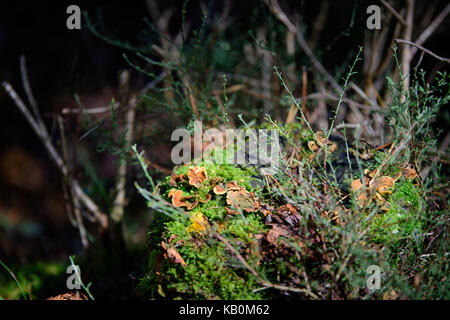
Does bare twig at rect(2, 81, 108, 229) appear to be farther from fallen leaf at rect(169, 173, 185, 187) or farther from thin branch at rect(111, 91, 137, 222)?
fallen leaf at rect(169, 173, 185, 187)

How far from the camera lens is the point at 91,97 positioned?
489cm

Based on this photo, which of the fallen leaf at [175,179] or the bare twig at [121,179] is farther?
the bare twig at [121,179]

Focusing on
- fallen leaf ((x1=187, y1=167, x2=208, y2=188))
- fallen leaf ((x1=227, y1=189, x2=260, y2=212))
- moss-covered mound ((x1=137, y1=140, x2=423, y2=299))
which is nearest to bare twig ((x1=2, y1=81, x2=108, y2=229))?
moss-covered mound ((x1=137, y1=140, x2=423, y2=299))

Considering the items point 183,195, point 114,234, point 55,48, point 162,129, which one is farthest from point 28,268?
point 55,48

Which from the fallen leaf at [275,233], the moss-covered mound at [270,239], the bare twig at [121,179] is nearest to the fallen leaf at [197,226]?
the moss-covered mound at [270,239]

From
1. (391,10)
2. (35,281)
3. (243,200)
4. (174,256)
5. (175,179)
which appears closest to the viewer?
(174,256)

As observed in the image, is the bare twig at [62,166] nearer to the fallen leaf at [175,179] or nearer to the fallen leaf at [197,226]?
the fallen leaf at [175,179]

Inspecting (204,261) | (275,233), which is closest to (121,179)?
(204,261)

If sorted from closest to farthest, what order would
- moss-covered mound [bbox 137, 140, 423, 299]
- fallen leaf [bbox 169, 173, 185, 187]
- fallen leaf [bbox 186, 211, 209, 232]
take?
moss-covered mound [bbox 137, 140, 423, 299]
fallen leaf [bbox 186, 211, 209, 232]
fallen leaf [bbox 169, 173, 185, 187]

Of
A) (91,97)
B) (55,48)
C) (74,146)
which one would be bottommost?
(74,146)

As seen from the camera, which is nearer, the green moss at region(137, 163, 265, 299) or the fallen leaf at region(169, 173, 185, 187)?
the green moss at region(137, 163, 265, 299)

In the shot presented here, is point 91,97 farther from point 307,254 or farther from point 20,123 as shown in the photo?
point 307,254

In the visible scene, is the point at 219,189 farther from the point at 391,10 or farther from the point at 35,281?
the point at 35,281

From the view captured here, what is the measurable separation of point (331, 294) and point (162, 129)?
1.76m
